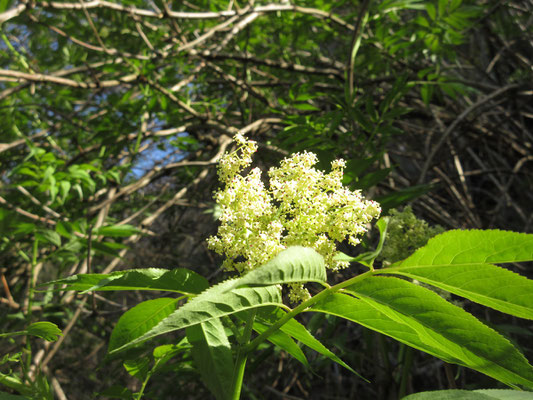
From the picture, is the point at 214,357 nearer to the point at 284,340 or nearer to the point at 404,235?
the point at 284,340

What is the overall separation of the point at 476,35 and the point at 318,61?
1.82 metres

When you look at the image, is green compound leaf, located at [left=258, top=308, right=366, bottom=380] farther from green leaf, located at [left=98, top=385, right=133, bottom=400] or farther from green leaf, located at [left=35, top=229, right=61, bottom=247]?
green leaf, located at [left=35, top=229, right=61, bottom=247]

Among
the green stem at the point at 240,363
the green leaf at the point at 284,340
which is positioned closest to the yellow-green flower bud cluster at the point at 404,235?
the green leaf at the point at 284,340

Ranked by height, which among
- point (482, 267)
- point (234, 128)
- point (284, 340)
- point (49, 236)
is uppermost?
point (234, 128)

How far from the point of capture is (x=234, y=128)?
234 cm

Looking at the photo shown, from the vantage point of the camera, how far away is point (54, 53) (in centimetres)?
317

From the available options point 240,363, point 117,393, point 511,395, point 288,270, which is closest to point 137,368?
point 117,393

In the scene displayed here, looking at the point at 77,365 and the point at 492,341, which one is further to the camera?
the point at 77,365

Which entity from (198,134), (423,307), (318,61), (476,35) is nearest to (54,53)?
(198,134)

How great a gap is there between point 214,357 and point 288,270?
0.26 m

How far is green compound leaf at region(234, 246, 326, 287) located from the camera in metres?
0.51

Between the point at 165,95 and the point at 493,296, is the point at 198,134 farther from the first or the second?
the point at 493,296

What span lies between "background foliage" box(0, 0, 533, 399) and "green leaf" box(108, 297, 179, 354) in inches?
14.1

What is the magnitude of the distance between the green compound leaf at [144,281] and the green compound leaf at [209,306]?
5.2 inches
